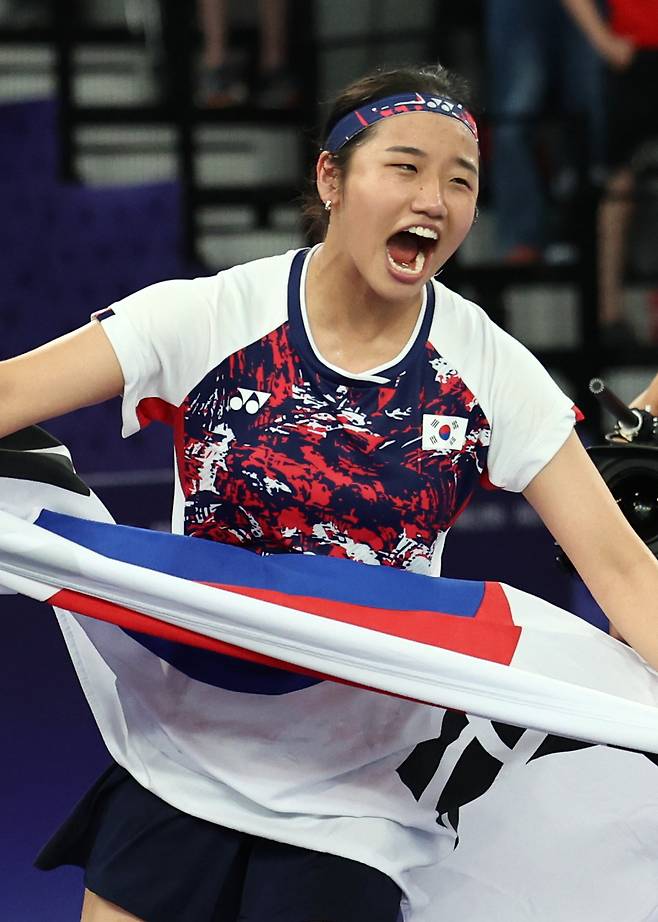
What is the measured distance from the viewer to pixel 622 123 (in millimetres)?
6246

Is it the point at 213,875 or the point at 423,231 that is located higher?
the point at 423,231

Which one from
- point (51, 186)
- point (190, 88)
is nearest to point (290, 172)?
point (190, 88)

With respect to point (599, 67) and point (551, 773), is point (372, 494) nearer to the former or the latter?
point (551, 773)

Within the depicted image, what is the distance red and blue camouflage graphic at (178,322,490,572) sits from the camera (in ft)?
6.45

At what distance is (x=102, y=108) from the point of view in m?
6.45

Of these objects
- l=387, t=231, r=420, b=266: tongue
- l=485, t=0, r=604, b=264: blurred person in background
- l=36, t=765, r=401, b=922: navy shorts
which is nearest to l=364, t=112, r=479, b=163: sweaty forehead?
l=387, t=231, r=420, b=266: tongue

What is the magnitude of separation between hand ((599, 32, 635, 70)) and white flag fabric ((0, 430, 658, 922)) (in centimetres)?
433

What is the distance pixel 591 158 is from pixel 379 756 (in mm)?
4553

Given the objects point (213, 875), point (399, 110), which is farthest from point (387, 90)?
point (213, 875)

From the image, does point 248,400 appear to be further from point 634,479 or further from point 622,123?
point 622,123

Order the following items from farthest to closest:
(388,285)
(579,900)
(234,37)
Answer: (234,37) → (579,900) → (388,285)

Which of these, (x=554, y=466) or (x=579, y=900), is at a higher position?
(x=554, y=466)

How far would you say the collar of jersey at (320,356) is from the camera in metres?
1.98

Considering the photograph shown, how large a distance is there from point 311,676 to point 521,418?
1.32 feet
